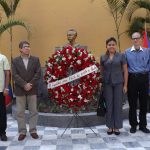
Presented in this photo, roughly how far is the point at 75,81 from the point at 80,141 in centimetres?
102

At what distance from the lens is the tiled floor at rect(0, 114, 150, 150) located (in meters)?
5.34

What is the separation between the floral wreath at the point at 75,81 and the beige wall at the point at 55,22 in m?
2.61

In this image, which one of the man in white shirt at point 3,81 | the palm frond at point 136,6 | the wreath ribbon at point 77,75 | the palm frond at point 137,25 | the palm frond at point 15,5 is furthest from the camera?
the palm frond at point 137,25

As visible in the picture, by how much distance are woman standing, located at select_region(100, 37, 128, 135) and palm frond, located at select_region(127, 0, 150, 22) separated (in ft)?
8.46

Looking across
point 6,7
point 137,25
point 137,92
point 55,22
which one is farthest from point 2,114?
point 137,25

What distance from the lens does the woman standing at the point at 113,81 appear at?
5.75m

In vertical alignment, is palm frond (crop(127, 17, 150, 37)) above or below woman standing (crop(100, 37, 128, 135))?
above

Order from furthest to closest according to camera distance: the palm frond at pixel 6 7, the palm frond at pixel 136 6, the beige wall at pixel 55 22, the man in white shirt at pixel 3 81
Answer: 1. the beige wall at pixel 55 22
2. the palm frond at pixel 136 6
3. the palm frond at pixel 6 7
4. the man in white shirt at pixel 3 81

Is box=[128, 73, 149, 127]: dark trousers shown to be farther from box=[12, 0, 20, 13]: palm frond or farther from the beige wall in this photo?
box=[12, 0, 20, 13]: palm frond

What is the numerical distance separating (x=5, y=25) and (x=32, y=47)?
1176 millimetres

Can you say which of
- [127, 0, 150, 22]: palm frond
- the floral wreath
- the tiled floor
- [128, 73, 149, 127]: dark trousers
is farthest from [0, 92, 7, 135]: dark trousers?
[127, 0, 150, 22]: palm frond

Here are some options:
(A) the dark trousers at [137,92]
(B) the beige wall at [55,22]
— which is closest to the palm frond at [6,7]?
(B) the beige wall at [55,22]

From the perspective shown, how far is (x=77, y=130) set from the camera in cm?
641

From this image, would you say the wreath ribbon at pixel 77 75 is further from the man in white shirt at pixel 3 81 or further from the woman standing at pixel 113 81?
the man in white shirt at pixel 3 81
